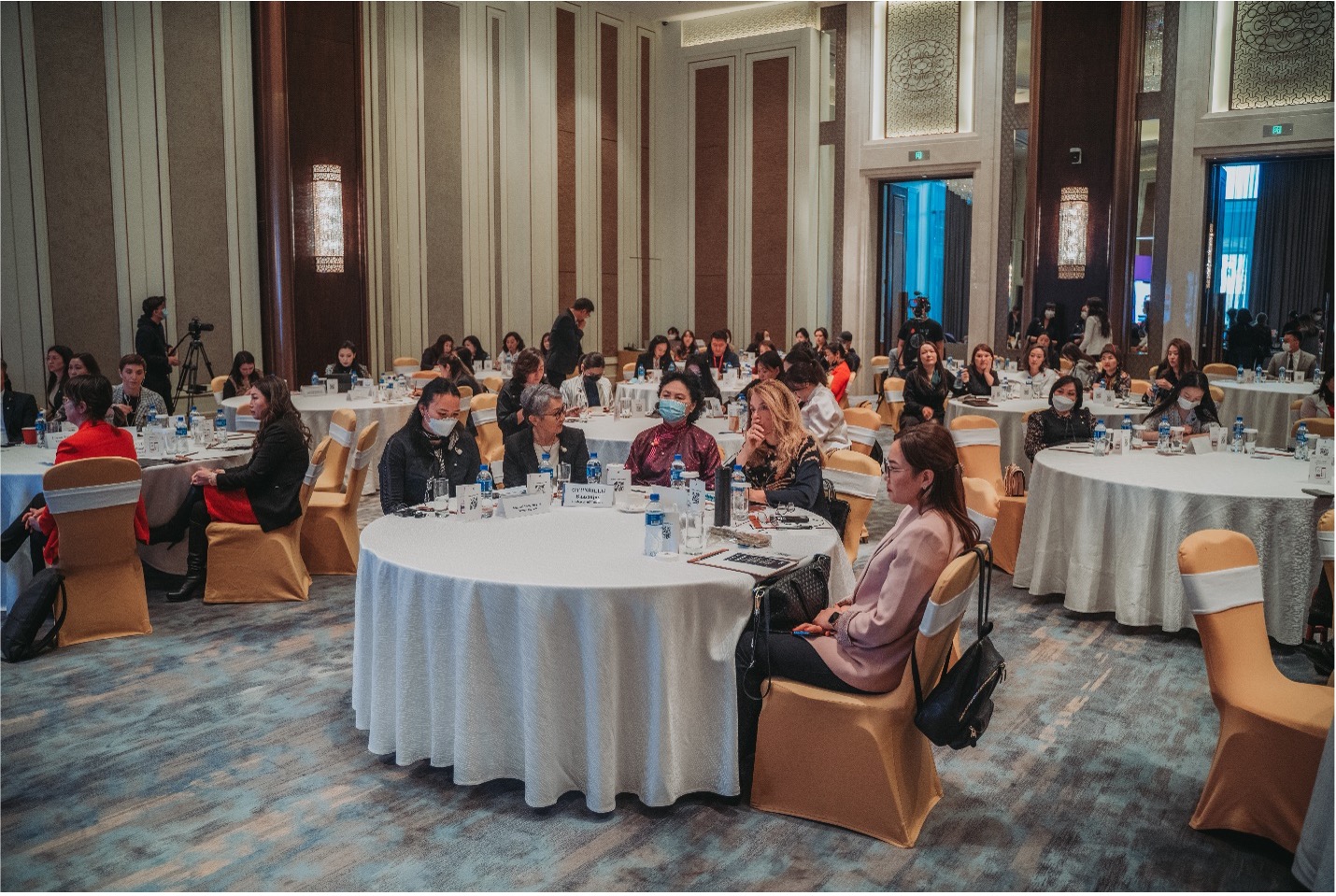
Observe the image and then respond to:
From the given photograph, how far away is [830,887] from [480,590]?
4.29ft

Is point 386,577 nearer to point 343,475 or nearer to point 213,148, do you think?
point 343,475

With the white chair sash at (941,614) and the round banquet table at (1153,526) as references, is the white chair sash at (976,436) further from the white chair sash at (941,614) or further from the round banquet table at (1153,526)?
the white chair sash at (941,614)

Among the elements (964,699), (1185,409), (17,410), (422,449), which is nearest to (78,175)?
(17,410)

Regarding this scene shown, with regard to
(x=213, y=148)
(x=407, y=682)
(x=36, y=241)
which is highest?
(x=213, y=148)

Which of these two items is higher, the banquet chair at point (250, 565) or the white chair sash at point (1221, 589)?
the white chair sash at point (1221, 589)

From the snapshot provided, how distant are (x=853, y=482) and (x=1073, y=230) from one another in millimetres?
9566

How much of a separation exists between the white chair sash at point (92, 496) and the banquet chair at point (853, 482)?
10.5ft

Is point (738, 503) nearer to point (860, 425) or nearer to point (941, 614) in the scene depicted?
point (941, 614)

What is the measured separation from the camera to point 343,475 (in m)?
6.51

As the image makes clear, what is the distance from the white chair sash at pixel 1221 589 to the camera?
3068 millimetres

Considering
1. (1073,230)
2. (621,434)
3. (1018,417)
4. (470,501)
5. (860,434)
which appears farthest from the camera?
(1073,230)

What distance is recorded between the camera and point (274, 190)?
10883mm

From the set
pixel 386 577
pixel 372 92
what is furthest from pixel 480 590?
pixel 372 92

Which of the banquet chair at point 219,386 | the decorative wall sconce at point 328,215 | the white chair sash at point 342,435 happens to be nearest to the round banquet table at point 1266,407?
the white chair sash at point 342,435
